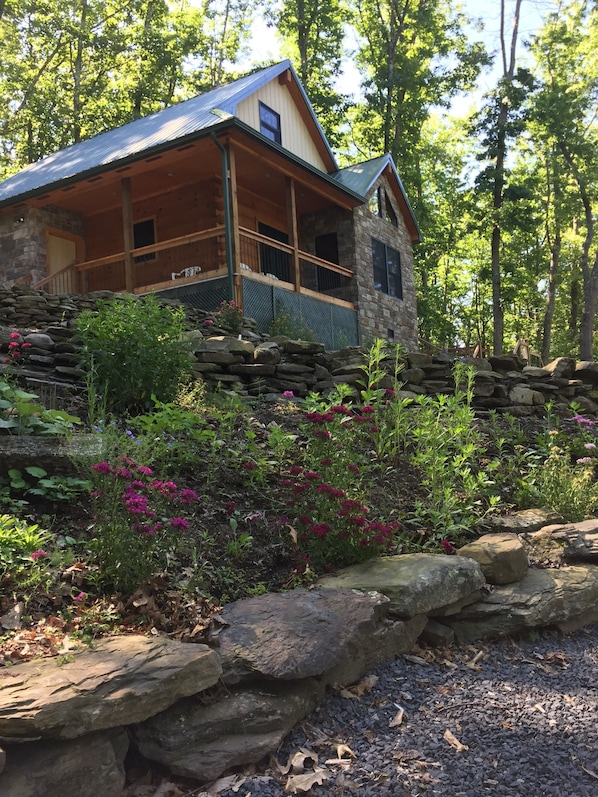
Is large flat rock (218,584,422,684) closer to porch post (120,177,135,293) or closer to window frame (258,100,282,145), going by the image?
porch post (120,177,135,293)

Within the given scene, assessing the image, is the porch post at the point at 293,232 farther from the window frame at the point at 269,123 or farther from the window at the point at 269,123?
the window at the point at 269,123

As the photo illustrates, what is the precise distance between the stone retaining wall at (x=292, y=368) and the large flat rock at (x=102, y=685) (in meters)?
3.53

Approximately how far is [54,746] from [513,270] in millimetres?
27804

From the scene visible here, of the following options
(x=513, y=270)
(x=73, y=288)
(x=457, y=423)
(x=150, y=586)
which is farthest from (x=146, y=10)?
(x=150, y=586)

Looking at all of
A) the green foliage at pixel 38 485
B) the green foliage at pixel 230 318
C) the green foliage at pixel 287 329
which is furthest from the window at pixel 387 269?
the green foliage at pixel 38 485

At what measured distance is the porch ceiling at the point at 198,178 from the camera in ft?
38.3

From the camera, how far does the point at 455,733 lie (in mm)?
2523

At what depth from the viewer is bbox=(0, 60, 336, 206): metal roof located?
11.5 metres

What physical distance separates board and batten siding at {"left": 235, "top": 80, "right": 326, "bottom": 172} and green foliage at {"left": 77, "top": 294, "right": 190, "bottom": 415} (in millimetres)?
10014

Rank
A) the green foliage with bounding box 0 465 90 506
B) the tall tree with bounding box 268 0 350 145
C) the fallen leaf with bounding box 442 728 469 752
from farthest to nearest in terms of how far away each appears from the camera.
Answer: the tall tree with bounding box 268 0 350 145 < the green foliage with bounding box 0 465 90 506 < the fallen leaf with bounding box 442 728 469 752

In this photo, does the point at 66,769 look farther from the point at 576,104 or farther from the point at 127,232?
the point at 576,104

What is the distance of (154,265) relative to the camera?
14.4 meters

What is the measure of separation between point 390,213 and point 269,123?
4.55 metres


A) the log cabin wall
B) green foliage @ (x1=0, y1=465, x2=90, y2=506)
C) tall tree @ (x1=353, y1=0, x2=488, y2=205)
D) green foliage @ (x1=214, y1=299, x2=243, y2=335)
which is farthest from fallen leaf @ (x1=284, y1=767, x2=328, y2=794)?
tall tree @ (x1=353, y1=0, x2=488, y2=205)
